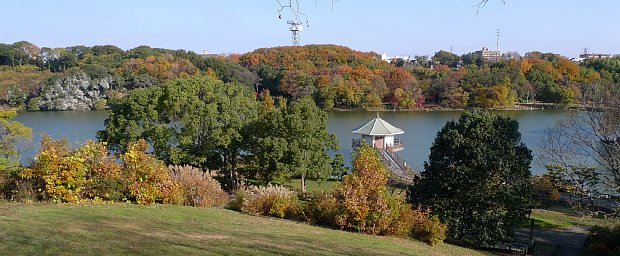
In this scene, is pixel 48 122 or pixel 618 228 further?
pixel 48 122

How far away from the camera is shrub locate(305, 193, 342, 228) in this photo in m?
11.3

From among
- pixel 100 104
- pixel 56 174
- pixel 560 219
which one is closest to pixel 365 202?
pixel 56 174

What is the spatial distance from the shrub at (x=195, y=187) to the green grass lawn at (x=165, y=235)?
1.56m

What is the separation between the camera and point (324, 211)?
1142cm

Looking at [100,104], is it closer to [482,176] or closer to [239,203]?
[239,203]

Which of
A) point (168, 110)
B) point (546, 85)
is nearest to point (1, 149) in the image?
point (168, 110)

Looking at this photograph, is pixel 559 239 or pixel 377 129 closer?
pixel 559 239

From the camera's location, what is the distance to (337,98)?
58.8m

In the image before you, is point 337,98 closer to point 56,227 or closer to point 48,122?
point 48,122

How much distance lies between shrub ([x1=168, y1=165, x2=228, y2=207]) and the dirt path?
827 centimetres

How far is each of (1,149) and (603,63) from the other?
66.1 m

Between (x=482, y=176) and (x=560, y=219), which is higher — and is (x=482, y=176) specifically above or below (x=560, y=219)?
above

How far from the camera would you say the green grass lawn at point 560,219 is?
15.5 m

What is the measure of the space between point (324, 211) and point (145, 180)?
4.06 meters
